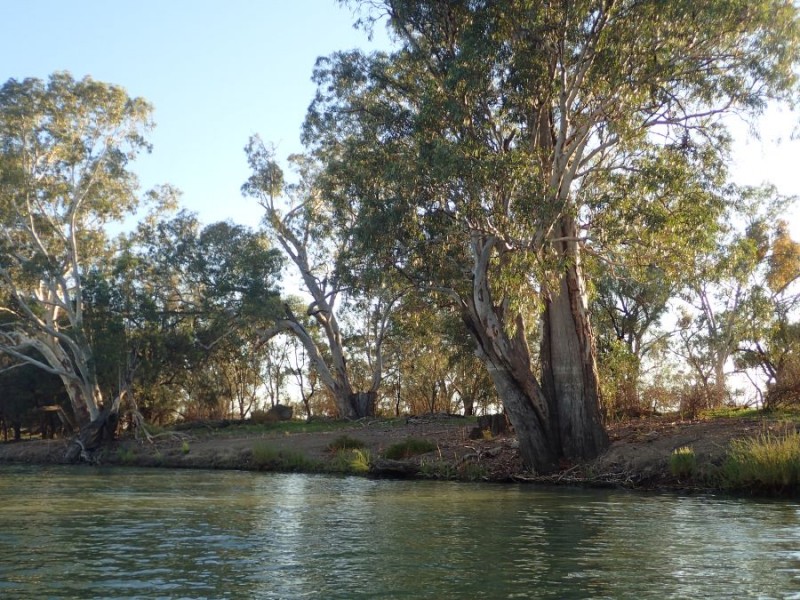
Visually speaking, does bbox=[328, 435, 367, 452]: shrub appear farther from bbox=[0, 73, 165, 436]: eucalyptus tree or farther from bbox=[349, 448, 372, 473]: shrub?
bbox=[0, 73, 165, 436]: eucalyptus tree

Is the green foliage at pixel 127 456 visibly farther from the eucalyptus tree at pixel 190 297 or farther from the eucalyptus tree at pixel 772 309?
the eucalyptus tree at pixel 772 309

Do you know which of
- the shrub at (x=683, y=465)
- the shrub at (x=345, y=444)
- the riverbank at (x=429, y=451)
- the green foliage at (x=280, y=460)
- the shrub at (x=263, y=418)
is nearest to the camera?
the shrub at (x=683, y=465)

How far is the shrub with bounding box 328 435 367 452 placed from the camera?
26.4 metres

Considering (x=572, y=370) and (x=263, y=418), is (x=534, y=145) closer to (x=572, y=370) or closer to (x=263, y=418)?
(x=572, y=370)

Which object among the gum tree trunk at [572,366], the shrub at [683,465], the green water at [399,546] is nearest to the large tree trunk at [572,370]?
the gum tree trunk at [572,366]

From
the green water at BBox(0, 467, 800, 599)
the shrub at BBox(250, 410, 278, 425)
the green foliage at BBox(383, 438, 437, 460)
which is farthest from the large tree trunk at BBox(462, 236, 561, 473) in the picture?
the shrub at BBox(250, 410, 278, 425)

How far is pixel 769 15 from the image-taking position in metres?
18.3

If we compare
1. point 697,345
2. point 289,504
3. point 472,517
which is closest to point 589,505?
point 472,517

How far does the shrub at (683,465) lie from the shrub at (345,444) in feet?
36.8

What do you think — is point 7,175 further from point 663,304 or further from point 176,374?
point 663,304

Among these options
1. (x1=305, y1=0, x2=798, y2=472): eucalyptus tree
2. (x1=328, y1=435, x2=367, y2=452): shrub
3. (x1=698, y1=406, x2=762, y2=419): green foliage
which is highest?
(x1=305, y1=0, x2=798, y2=472): eucalyptus tree

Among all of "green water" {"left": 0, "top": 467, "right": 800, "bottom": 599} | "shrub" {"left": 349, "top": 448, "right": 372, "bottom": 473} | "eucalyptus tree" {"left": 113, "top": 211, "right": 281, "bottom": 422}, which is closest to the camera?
"green water" {"left": 0, "top": 467, "right": 800, "bottom": 599}

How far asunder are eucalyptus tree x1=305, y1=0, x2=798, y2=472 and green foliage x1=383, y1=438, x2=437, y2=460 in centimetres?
453

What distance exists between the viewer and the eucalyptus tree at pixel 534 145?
1841 cm
